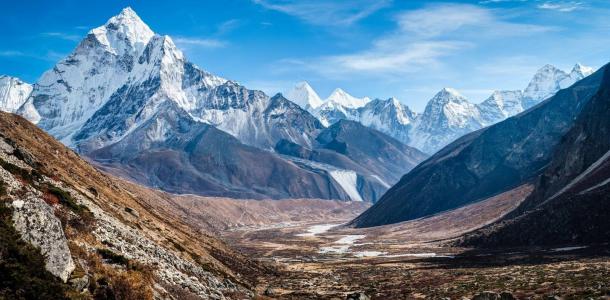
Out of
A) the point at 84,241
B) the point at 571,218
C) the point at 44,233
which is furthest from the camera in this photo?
the point at 571,218

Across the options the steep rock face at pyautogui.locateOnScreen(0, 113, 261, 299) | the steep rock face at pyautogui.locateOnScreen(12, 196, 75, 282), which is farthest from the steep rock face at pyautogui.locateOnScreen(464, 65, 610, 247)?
the steep rock face at pyautogui.locateOnScreen(12, 196, 75, 282)

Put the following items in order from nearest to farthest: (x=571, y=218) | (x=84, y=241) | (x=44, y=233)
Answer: (x=44, y=233) < (x=84, y=241) < (x=571, y=218)

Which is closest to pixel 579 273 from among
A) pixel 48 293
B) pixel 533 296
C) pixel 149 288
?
pixel 533 296

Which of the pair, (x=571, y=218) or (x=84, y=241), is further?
(x=571, y=218)

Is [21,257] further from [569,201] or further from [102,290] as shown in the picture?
[569,201]

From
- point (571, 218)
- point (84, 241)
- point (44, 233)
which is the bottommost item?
point (571, 218)

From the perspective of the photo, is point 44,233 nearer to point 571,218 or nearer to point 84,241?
point 84,241

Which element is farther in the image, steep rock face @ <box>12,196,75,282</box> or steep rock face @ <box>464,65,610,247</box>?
steep rock face @ <box>464,65,610,247</box>

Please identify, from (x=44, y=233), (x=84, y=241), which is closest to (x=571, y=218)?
(x=84, y=241)

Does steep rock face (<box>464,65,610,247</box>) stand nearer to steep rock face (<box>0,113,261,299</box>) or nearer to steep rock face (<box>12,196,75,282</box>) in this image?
steep rock face (<box>0,113,261,299</box>)

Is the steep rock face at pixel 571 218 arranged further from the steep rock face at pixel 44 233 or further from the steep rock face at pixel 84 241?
the steep rock face at pixel 44 233

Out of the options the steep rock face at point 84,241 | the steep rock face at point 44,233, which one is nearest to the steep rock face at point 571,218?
the steep rock face at point 84,241

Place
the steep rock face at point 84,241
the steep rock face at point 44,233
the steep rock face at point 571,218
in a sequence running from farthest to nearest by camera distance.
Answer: the steep rock face at point 571,218 < the steep rock face at point 84,241 < the steep rock face at point 44,233

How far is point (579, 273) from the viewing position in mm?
74438
